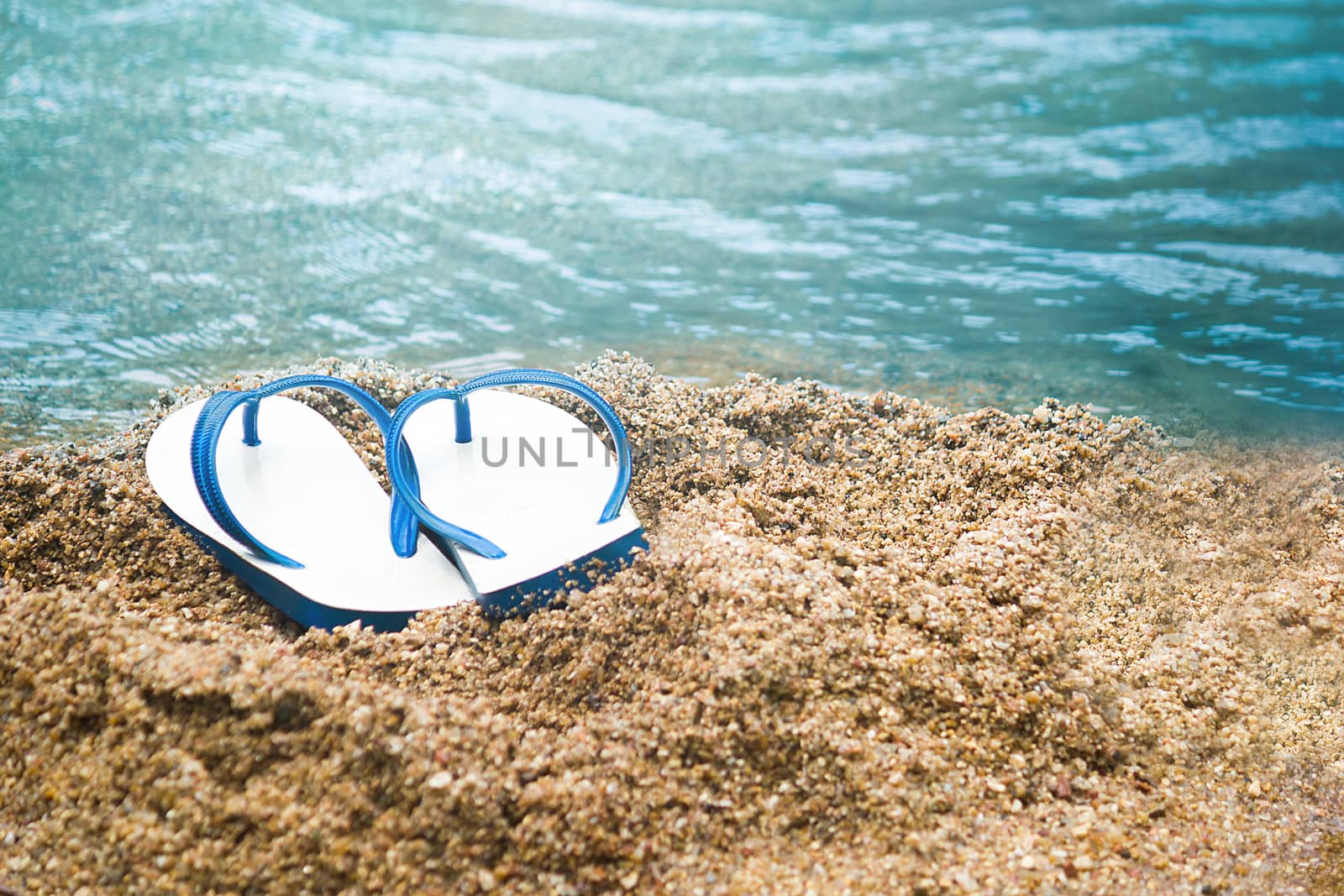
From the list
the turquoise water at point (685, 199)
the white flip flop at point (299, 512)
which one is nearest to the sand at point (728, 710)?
the white flip flop at point (299, 512)

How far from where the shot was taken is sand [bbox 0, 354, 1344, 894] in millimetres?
1160

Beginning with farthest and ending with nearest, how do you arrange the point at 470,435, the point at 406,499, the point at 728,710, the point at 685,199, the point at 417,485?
1. the point at 685,199
2. the point at 470,435
3. the point at 417,485
4. the point at 406,499
5. the point at 728,710

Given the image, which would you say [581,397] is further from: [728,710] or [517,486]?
[728,710]

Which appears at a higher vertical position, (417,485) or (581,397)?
(581,397)

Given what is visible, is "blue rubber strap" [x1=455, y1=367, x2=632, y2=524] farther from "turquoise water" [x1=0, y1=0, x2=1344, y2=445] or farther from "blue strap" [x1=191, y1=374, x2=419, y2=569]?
"turquoise water" [x1=0, y1=0, x2=1344, y2=445]

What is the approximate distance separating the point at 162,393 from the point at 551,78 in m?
3.34

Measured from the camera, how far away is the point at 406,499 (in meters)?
1.64

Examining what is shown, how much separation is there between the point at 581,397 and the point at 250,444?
676 millimetres

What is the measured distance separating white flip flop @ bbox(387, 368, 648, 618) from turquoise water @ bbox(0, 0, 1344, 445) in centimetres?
72

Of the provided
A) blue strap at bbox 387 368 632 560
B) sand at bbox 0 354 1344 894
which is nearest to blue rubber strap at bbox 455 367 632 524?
blue strap at bbox 387 368 632 560

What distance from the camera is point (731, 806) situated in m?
1.21

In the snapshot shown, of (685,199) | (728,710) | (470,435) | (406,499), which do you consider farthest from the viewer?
(685,199)

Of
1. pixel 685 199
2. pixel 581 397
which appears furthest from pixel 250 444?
pixel 685 199

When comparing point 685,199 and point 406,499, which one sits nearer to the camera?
point 406,499
